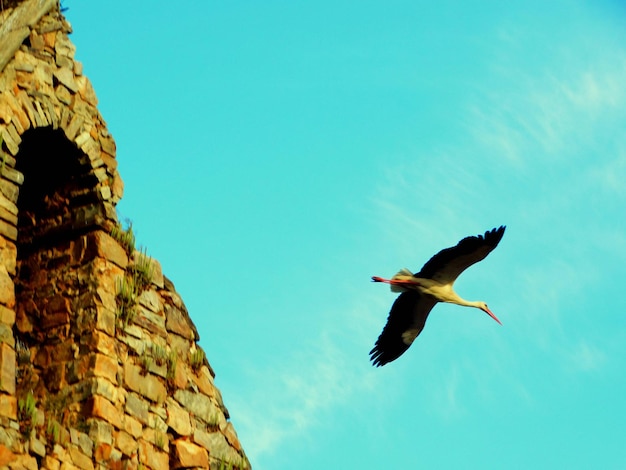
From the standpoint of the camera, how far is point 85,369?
1207 cm

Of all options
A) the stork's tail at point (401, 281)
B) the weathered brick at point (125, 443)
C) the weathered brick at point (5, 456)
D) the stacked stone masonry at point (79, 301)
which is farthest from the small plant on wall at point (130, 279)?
the stork's tail at point (401, 281)

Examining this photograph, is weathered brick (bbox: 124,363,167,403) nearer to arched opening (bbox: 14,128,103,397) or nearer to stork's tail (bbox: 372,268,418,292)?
arched opening (bbox: 14,128,103,397)

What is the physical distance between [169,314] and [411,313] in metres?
4.57

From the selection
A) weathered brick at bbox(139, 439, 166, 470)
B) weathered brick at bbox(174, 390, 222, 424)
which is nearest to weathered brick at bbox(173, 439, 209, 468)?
weathered brick at bbox(139, 439, 166, 470)

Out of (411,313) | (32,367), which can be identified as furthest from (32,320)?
(411,313)

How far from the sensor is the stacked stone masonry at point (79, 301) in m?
12.0

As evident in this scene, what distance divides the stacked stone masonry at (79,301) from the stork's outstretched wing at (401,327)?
4099 millimetres

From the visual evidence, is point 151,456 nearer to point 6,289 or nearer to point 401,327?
point 6,289

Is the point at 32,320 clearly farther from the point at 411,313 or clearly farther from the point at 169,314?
the point at 411,313

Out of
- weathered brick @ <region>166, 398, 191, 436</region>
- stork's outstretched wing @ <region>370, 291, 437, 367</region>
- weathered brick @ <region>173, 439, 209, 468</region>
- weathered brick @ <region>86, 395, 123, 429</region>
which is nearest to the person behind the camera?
weathered brick @ <region>86, 395, 123, 429</region>

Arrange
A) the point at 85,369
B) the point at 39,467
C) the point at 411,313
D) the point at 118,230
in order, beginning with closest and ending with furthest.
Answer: the point at 39,467 → the point at 85,369 → the point at 118,230 → the point at 411,313

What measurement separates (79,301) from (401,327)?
5526mm

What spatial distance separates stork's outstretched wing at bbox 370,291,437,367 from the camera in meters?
17.1

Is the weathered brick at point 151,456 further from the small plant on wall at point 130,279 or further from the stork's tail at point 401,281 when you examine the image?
the stork's tail at point 401,281
